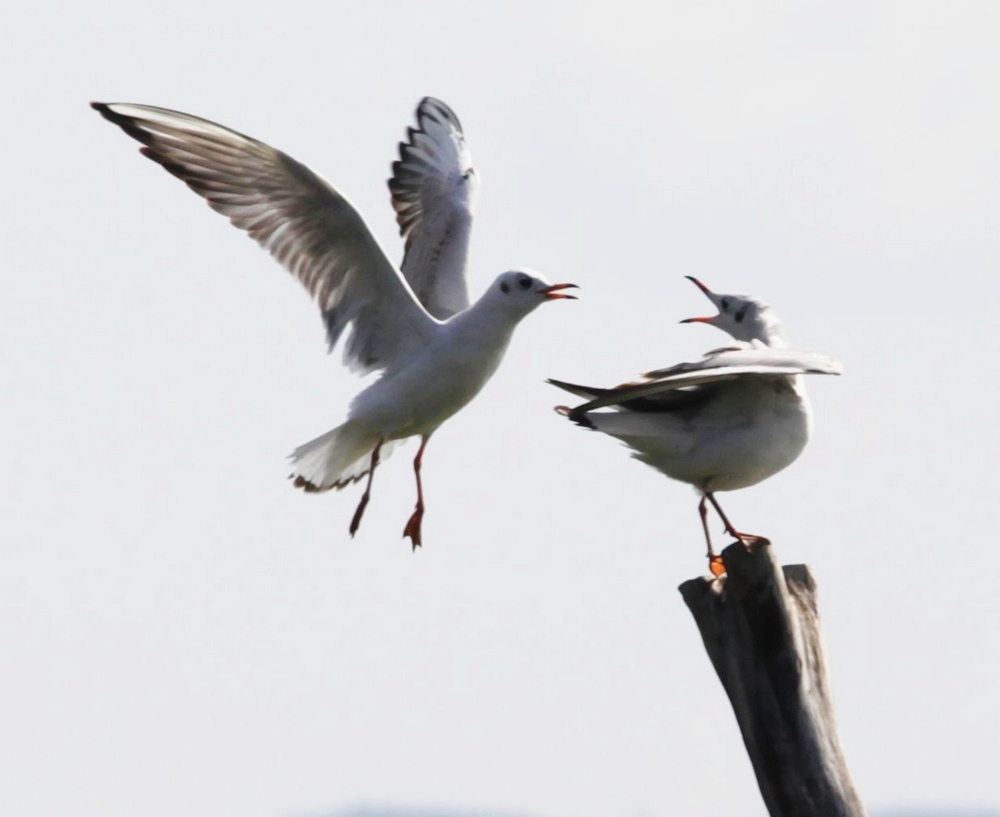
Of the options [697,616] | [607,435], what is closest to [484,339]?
[607,435]

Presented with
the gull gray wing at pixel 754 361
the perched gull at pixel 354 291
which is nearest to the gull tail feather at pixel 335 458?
the perched gull at pixel 354 291

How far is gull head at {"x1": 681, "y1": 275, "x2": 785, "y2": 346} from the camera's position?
8.46 metres

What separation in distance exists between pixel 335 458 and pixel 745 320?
258cm

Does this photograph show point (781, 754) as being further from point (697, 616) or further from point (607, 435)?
point (607, 435)

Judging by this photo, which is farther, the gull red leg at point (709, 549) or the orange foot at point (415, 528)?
the orange foot at point (415, 528)

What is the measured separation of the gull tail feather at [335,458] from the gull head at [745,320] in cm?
189

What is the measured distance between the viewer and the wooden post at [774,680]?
19.9ft

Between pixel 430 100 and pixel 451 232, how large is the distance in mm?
1472

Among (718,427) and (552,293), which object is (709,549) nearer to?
(718,427)

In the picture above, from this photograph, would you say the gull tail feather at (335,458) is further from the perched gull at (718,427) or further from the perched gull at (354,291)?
the perched gull at (718,427)

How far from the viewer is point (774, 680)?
617cm

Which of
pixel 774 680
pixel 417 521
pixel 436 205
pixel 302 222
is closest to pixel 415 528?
Answer: pixel 417 521

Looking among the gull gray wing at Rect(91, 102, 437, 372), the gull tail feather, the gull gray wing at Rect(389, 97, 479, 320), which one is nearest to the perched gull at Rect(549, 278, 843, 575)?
the gull gray wing at Rect(91, 102, 437, 372)

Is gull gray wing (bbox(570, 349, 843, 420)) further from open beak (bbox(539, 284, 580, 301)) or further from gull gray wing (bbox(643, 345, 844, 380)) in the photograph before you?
open beak (bbox(539, 284, 580, 301))
